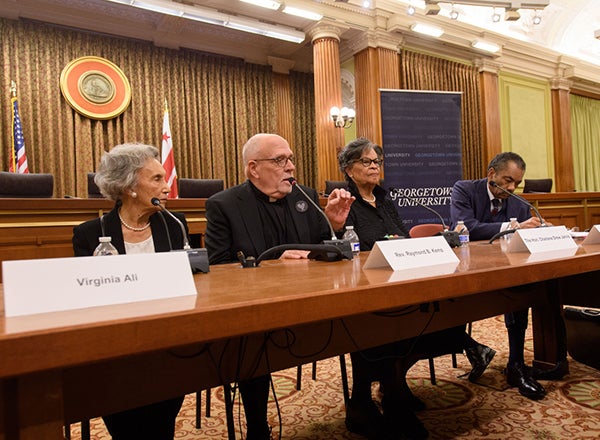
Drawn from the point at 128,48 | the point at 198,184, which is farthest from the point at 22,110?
the point at 198,184

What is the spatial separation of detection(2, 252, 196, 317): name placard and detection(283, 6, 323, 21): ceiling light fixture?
19.5 feet

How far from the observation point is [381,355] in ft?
5.77

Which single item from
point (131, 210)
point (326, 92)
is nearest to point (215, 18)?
point (326, 92)

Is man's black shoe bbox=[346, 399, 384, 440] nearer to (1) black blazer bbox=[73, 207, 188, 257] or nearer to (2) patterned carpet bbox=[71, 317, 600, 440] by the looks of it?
(2) patterned carpet bbox=[71, 317, 600, 440]

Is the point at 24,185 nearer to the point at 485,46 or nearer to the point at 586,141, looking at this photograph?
the point at 485,46

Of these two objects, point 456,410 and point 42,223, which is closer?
point 456,410

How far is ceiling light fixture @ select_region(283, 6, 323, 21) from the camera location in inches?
241

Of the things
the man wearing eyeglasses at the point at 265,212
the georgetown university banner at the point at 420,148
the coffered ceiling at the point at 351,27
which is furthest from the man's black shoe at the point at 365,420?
the coffered ceiling at the point at 351,27

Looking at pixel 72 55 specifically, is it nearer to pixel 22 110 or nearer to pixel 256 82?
pixel 22 110

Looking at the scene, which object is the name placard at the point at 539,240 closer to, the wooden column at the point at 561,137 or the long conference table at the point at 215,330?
the long conference table at the point at 215,330

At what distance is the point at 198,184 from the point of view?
5109 mm

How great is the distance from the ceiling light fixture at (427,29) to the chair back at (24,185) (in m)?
5.46

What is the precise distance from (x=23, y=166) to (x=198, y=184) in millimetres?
2299

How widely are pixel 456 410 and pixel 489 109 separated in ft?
24.3
